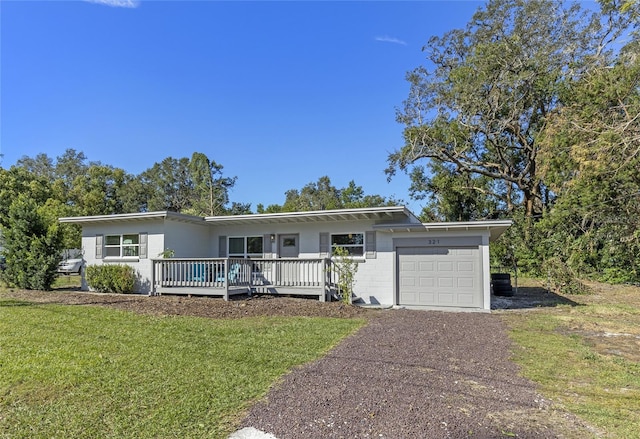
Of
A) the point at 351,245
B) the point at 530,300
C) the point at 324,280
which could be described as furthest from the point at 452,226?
the point at 530,300

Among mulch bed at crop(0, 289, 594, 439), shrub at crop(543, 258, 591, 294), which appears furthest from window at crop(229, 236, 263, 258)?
shrub at crop(543, 258, 591, 294)

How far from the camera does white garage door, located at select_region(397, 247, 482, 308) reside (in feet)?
36.2

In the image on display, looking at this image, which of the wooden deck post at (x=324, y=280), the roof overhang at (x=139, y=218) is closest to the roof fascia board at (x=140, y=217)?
the roof overhang at (x=139, y=218)

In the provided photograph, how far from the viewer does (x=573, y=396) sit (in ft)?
13.9

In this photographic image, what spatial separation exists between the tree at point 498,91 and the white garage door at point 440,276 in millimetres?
12723

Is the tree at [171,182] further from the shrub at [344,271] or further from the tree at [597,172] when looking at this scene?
the tree at [597,172]

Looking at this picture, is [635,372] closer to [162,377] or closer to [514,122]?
[162,377]

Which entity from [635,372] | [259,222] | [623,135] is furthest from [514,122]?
[635,372]

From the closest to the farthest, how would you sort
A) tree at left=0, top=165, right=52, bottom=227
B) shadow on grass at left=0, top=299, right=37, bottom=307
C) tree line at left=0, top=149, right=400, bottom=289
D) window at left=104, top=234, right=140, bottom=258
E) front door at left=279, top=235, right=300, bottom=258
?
1. shadow on grass at left=0, top=299, right=37, bottom=307
2. front door at left=279, top=235, right=300, bottom=258
3. window at left=104, top=234, right=140, bottom=258
4. tree at left=0, top=165, right=52, bottom=227
5. tree line at left=0, top=149, right=400, bottom=289

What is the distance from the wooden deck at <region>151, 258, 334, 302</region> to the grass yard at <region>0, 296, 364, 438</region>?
12.4 feet

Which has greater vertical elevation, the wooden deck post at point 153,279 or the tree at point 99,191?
the tree at point 99,191

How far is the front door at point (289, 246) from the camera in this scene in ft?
44.4

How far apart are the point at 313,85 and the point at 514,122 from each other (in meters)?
11.9

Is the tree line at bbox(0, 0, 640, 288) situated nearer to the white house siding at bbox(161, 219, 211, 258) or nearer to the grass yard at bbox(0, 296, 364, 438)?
the white house siding at bbox(161, 219, 211, 258)
